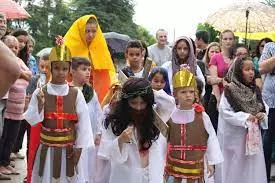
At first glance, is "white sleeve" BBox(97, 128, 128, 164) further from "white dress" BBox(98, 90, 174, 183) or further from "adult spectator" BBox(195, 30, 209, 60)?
"adult spectator" BBox(195, 30, 209, 60)

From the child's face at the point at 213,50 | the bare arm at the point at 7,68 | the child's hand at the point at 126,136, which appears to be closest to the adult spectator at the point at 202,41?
the child's face at the point at 213,50

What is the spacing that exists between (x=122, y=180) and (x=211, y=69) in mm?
3087

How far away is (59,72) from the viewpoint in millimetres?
5273

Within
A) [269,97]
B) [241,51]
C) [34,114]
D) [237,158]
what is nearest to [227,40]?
[241,51]

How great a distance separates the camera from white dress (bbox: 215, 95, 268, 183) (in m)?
6.36

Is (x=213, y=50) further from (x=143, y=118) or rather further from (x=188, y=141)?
(x=143, y=118)

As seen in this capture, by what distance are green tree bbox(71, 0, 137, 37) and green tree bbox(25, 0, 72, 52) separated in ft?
8.95

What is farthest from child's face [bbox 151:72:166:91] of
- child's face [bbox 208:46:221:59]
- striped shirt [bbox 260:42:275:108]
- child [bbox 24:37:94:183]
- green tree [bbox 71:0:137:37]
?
green tree [bbox 71:0:137:37]

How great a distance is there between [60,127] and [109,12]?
114 feet

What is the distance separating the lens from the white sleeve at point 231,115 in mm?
6145

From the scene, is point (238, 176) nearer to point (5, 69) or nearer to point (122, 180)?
point (122, 180)

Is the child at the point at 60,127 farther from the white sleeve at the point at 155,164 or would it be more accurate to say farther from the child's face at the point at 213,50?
the child's face at the point at 213,50

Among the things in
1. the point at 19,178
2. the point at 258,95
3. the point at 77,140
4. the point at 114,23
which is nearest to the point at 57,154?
the point at 77,140

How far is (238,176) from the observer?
6.44m
